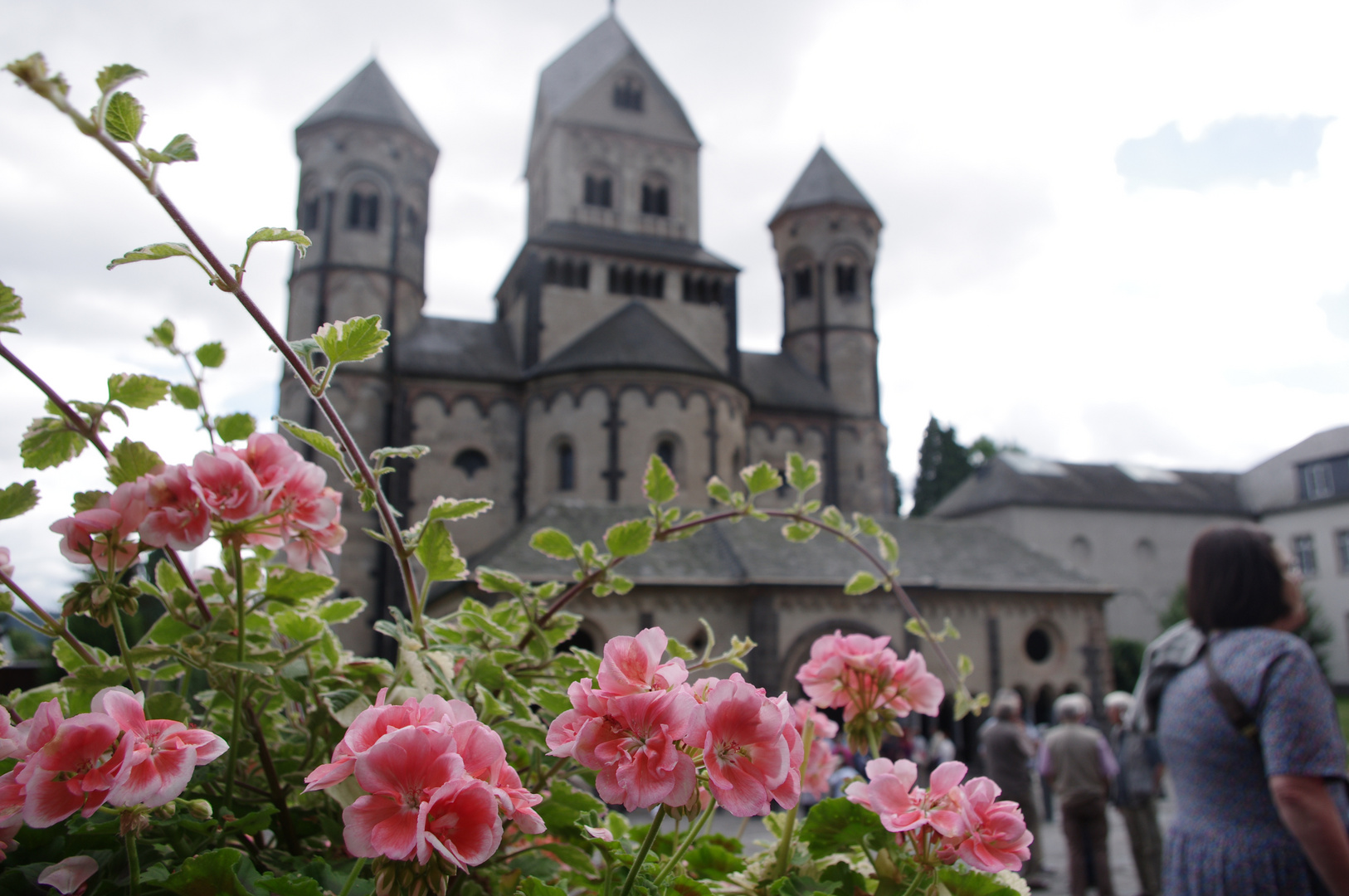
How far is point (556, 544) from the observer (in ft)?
5.74

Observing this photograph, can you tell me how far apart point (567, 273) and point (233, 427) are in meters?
24.2

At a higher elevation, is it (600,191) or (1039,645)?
(600,191)

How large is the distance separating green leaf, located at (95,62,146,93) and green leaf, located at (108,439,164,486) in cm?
57

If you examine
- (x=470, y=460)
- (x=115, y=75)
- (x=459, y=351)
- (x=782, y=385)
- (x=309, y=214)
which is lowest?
(x=115, y=75)

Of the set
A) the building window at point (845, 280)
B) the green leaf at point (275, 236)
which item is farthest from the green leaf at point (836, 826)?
the building window at point (845, 280)

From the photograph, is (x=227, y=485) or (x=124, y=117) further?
(x=227, y=485)

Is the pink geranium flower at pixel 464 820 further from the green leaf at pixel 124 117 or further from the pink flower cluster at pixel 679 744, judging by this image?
the green leaf at pixel 124 117

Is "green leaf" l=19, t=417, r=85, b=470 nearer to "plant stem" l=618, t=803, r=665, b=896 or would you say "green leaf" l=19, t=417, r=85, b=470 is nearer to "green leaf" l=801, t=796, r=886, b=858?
"plant stem" l=618, t=803, r=665, b=896

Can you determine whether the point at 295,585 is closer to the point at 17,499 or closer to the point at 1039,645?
the point at 17,499

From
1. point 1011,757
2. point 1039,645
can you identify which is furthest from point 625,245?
point 1011,757

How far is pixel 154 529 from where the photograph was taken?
1237mm

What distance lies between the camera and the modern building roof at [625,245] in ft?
82.6

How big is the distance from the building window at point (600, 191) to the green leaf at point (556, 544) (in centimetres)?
2665

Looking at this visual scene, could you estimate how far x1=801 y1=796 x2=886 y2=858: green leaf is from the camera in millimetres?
1356
